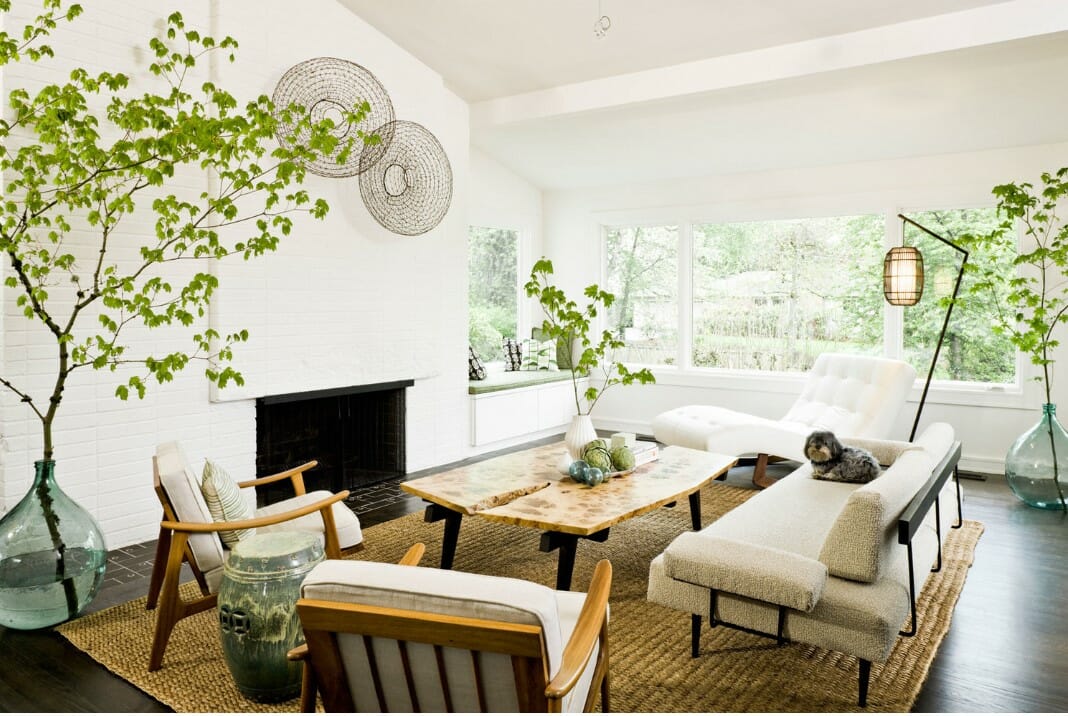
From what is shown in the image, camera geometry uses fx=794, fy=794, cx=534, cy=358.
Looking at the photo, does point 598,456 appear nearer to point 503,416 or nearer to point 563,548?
point 563,548

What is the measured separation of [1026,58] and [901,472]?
3021 mm

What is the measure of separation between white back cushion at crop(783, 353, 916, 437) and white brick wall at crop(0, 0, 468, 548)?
2593 millimetres

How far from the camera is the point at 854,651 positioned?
2.40 metres

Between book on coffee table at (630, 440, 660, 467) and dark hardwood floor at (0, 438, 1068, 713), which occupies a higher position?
book on coffee table at (630, 440, 660, 467)

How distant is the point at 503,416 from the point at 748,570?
161 inches

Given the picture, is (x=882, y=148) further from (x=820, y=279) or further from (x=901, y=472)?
(x=901, y=472)

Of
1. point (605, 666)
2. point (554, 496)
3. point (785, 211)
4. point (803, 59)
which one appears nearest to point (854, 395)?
point (785, 211)

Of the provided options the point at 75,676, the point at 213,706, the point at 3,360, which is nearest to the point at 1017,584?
the point at 213,706

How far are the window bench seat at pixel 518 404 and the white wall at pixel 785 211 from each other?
2.15 ft

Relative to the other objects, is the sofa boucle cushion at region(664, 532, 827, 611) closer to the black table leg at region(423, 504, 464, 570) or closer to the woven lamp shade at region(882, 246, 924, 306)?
the black table leg at region(423, 504, 464, 570)

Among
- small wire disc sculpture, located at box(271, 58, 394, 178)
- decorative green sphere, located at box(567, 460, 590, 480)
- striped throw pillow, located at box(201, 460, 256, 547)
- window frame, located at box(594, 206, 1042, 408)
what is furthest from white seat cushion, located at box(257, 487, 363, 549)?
window frame, located at box(594, 206, 1042, 408)

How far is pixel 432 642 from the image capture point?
157 cm

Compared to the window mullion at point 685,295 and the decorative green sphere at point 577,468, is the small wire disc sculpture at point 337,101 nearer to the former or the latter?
the decorative green sphere at point 577,468

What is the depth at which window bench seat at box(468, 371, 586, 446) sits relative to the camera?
6.20 meters
